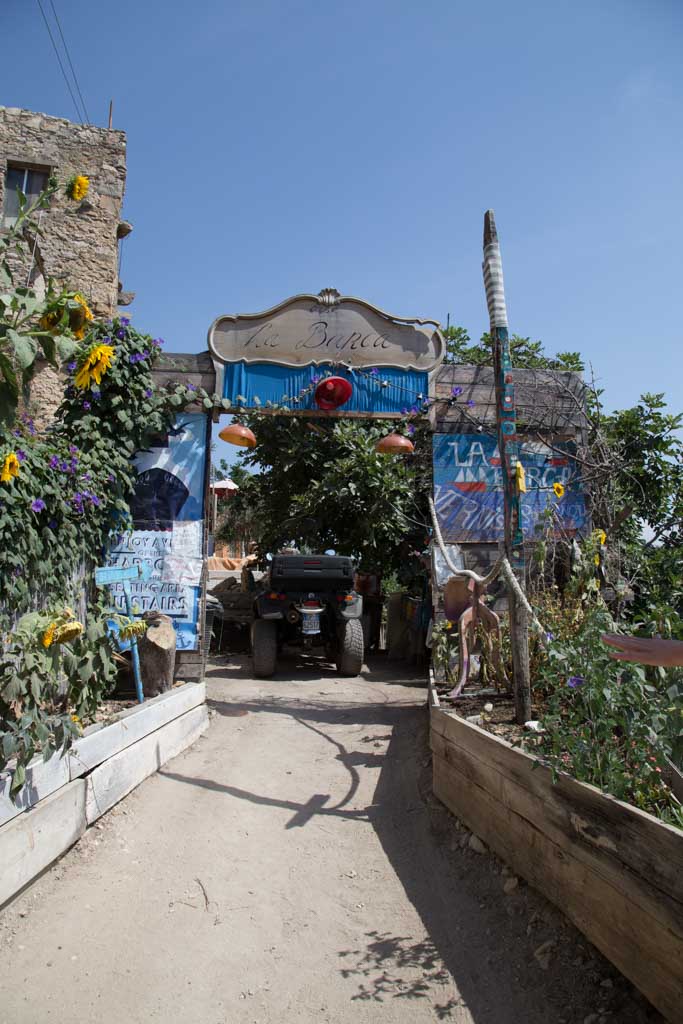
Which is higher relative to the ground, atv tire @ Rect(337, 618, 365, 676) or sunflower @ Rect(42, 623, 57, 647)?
sunflower @ Rect(42, 623, 57, 647)

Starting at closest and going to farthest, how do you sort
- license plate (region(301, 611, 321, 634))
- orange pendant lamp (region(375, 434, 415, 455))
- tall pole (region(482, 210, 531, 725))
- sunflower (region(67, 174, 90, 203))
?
sunflower (region(67, 174, 90, 203)), tall pole (region(482, 210, 531, 725)), orange pendant lamp (region(375, 434, 415, 455)), license plate (region(301, 611, 321, 634))

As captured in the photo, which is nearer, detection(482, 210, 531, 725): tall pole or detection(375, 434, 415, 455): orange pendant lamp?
detection(482, 210, 531, 725): tall pole

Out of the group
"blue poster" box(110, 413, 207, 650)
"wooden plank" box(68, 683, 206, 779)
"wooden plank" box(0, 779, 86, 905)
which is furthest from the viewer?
"blue poster" box(110, 413, 207, 650)

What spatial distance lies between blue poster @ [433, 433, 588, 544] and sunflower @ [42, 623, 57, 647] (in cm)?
457

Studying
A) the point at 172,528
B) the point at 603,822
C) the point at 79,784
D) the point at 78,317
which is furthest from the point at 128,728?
the point at 603,822

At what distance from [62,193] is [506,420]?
37.8 ft

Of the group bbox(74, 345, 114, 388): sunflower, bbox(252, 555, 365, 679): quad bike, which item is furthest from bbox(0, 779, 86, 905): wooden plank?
bbox(252, 555, 365, 679): quad bike

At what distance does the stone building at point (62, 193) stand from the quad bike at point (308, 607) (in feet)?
21.3

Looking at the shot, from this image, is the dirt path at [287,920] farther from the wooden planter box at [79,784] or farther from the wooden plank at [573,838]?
the wooden plank at [573,838]

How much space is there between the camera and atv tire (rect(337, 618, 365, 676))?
8102 mm

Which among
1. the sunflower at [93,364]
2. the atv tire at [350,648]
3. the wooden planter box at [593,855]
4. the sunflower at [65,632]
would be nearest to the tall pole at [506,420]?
the wooden planter box at [593,855]

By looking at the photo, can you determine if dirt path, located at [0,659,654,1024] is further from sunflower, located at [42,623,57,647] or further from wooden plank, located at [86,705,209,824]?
sunflower, located at [42,623,57,647]

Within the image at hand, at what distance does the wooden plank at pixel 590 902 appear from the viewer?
206 centimetres

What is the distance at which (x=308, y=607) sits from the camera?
27.1 feet
